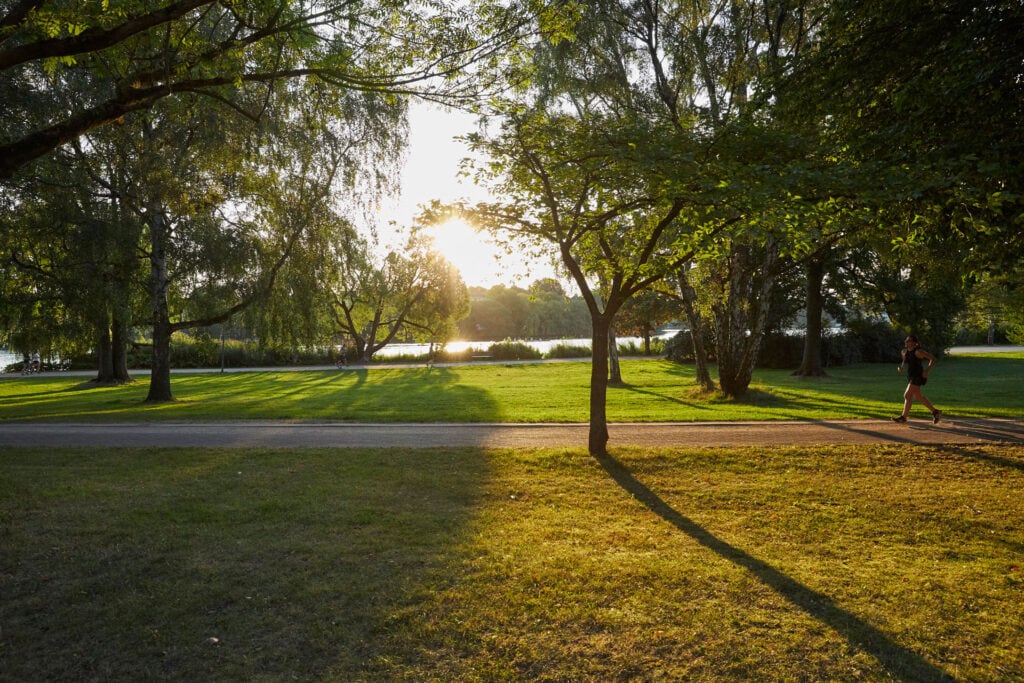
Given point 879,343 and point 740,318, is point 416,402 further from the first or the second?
point 879,343

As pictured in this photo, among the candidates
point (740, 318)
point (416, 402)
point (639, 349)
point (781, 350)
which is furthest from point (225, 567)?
point (639, 349)

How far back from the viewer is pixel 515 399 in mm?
16906

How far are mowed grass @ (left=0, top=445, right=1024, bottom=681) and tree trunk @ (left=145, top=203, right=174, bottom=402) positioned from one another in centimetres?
943

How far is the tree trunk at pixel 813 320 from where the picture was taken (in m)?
23.1

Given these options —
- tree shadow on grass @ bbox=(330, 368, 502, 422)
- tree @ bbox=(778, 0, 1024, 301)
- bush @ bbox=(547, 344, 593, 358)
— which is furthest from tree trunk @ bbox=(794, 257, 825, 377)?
bush @ bbox=(547, 344, 593, 358)

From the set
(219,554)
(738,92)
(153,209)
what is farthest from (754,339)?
(153,209)

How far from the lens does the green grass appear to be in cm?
1364

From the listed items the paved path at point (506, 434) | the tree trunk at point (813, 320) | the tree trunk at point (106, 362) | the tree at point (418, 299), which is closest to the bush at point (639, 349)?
the tree at point (418, 299)

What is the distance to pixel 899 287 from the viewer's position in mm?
24359

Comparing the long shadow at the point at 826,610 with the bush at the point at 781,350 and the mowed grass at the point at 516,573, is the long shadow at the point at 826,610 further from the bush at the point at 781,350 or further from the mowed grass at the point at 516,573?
the bush at the point at 781,350

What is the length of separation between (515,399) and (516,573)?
12038 millimetres

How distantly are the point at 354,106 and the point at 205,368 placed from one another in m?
30.3

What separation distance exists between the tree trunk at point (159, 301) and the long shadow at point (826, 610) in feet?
50.9

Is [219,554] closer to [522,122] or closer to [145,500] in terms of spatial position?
[145,500]
